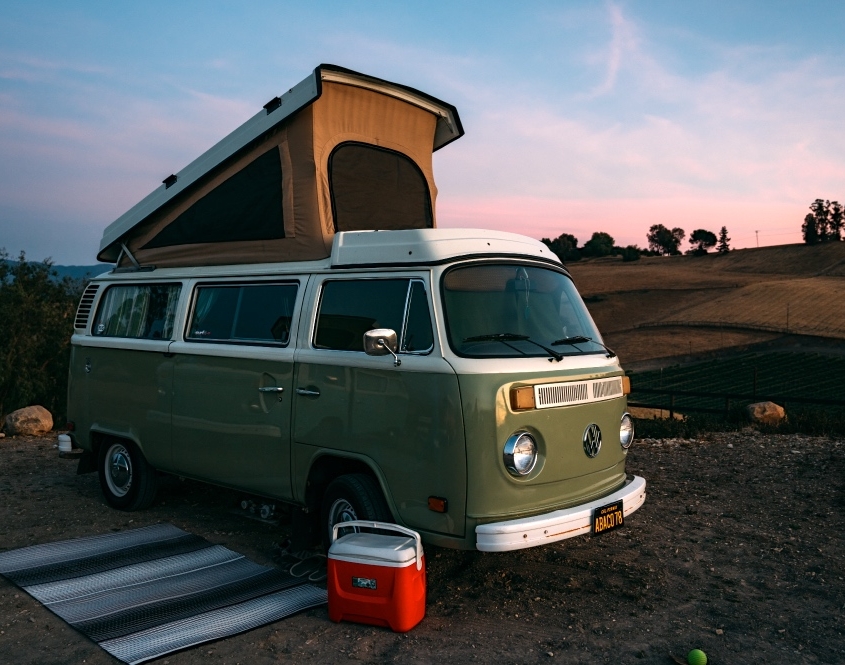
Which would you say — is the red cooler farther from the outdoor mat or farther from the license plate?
the license plate

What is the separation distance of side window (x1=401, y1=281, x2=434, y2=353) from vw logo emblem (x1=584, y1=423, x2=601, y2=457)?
1343mm

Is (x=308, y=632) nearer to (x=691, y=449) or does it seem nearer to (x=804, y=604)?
(x=804, y=604)

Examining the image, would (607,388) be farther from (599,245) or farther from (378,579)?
(599,245)

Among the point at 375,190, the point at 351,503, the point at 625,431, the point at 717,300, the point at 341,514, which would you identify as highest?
the point at 375,190

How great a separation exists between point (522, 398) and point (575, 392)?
58 cm

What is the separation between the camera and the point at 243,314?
6531 millimetres

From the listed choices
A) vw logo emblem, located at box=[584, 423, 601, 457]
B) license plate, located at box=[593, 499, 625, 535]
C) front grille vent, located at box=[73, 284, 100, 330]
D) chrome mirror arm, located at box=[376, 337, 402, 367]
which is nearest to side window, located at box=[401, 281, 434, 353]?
chrome mirror arm, located at box=[376, 337, 402, 367]

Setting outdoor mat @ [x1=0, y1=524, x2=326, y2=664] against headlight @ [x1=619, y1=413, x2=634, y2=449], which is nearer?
outdoor mat @ [x1=0, y1=524, x2=326, y2=664]

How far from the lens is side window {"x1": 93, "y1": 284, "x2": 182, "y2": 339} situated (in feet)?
24.1

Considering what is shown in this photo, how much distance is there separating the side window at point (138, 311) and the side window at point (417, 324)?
3.00m

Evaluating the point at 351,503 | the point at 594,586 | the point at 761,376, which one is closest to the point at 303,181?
the point at 351,503

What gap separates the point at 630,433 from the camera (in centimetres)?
610

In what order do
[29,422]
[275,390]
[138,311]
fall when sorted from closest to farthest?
[275,390], [138,311], [29,422]

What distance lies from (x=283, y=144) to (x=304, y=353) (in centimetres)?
196
